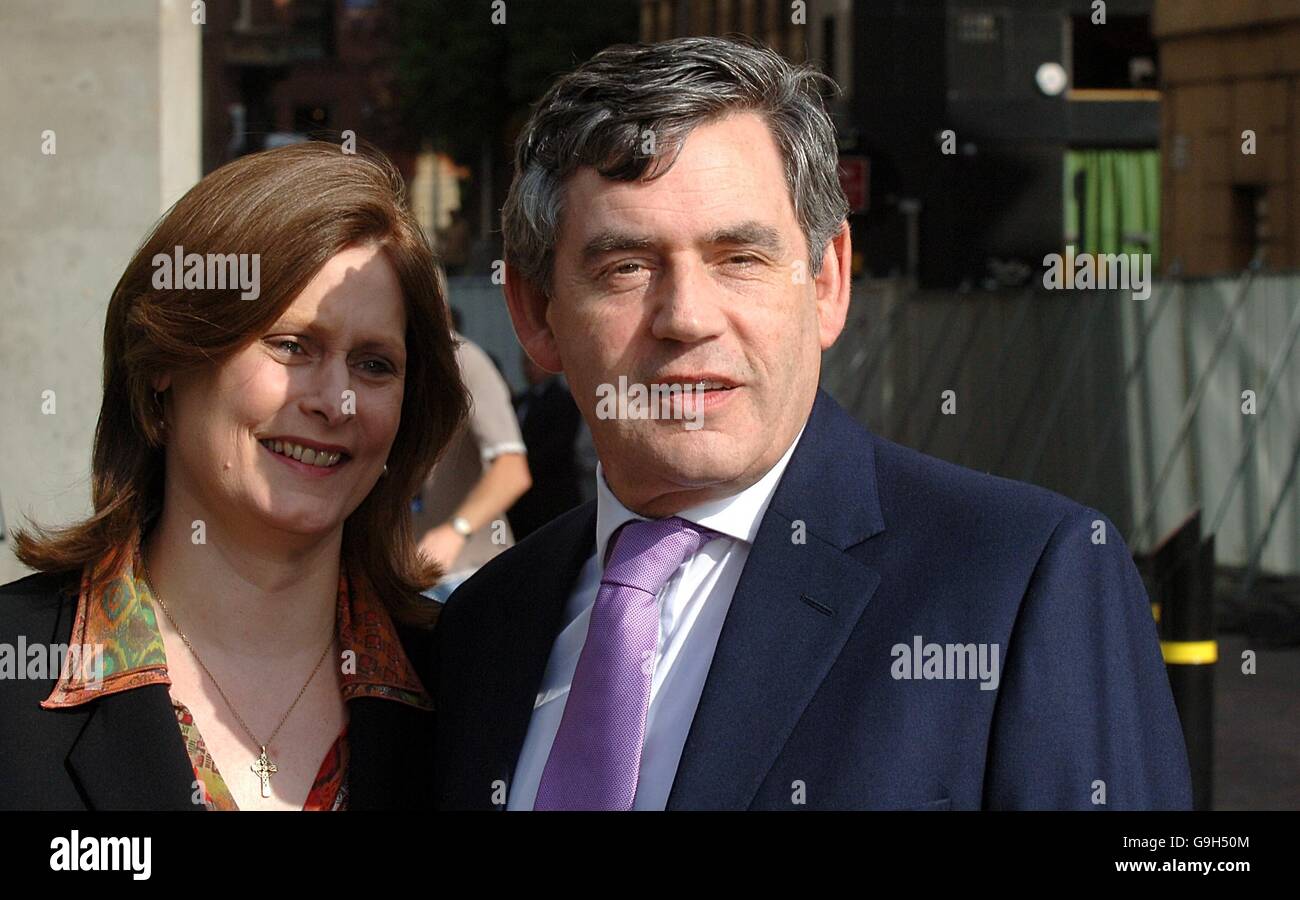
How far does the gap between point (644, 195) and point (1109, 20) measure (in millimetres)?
18254

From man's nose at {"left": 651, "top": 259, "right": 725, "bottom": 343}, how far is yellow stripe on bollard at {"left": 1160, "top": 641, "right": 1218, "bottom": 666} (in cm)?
239

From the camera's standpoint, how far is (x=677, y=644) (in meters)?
2.51

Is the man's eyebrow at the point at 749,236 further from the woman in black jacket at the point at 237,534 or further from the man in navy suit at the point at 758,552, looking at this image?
the woman in black jacket at the point at 237,534

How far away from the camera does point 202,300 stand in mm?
2684

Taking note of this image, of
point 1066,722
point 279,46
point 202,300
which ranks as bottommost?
point 1066,722

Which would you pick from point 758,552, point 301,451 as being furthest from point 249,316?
point 758,552

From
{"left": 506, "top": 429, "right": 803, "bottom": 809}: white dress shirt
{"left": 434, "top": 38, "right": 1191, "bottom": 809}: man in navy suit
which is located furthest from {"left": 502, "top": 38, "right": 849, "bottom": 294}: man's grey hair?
{"left": 506, "top": 429, "right": 803, "bottom": 809}: white dress shirt

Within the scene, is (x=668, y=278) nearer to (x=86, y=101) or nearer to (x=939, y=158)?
(x=86, y=101)

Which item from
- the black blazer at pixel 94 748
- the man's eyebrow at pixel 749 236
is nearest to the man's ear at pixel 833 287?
the man's eyebrow at pixel 749 236

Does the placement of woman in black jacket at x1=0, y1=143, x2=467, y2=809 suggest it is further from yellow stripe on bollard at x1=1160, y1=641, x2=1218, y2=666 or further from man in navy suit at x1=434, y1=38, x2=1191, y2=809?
yellow stripe on bollard at x1=1160, y1=641, x2=1218, y2=666

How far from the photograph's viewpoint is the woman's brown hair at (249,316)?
2.71m

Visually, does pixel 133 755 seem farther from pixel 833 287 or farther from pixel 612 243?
pixel 833 287
